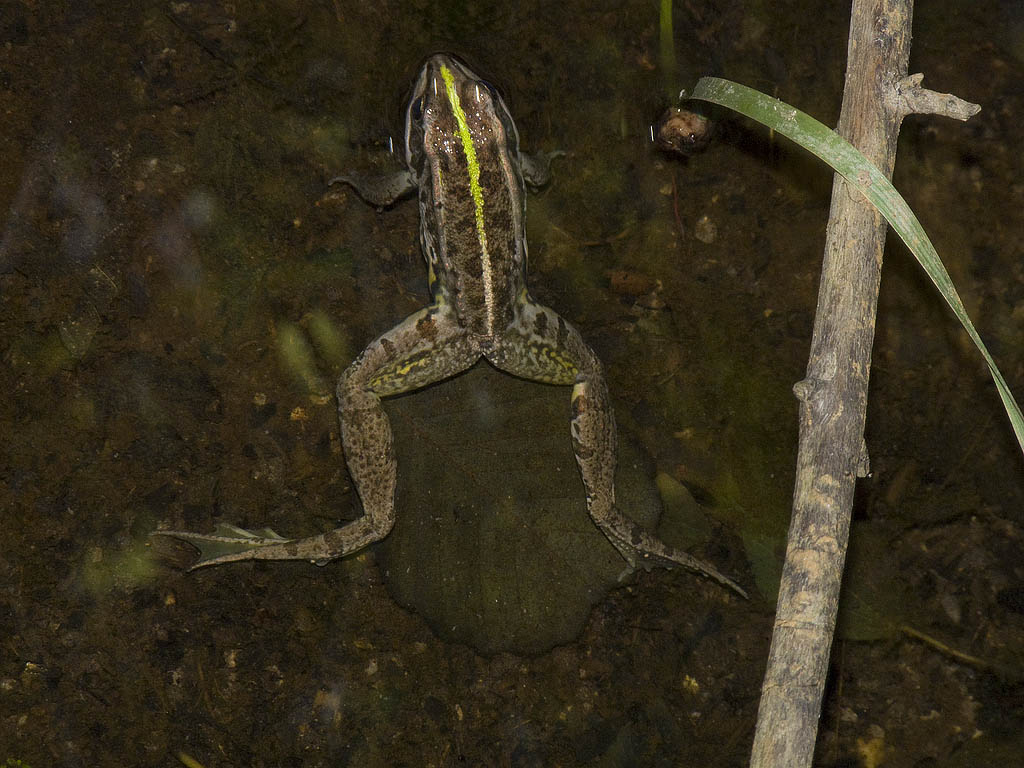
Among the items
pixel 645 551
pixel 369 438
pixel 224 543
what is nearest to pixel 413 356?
pixel 369 438

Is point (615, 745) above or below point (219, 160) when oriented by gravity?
below

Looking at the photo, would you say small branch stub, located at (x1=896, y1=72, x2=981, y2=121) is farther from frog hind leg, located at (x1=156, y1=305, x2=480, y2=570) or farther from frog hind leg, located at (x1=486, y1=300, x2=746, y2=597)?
frog hind leg, located at (x1=156, y1=305, x2=480, y2=570)

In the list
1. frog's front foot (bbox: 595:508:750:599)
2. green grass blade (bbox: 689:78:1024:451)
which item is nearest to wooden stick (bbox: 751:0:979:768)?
green grass blade (bbox: 689:78:1024:451)

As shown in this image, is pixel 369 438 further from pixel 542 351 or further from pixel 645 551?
pixel 645 551

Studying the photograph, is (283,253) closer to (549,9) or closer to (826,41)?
(549,9)

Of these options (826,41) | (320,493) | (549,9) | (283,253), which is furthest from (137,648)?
(826,41)
